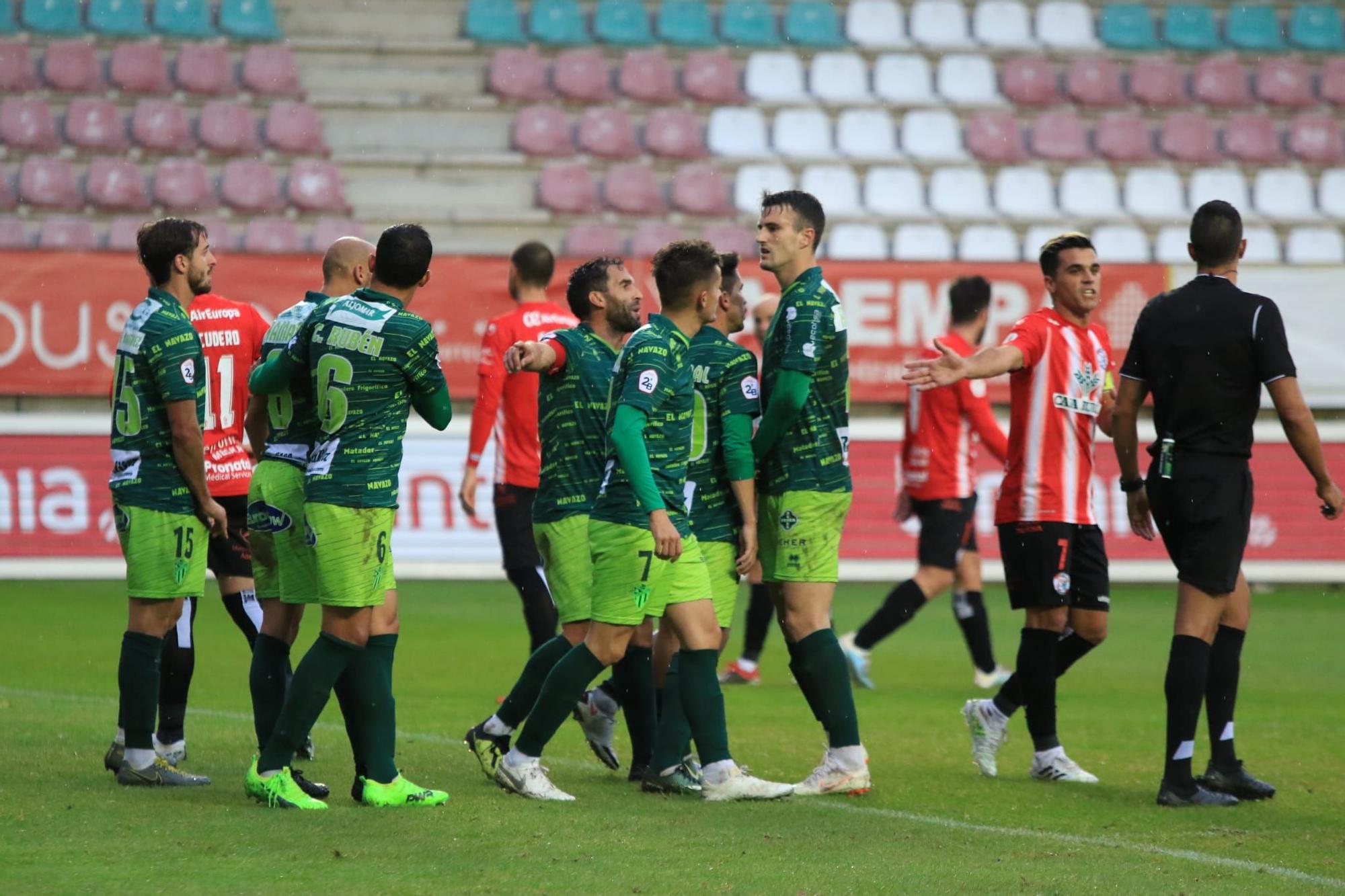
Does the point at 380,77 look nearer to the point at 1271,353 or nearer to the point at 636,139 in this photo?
the point at 636,139

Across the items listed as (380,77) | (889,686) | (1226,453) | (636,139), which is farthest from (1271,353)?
(380,77)

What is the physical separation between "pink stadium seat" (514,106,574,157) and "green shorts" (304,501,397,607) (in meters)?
14.1

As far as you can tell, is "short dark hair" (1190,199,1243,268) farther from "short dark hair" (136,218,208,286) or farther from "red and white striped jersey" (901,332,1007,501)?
"short dark hair" (136,218,208,286)

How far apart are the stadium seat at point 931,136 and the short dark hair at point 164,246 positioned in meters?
14.9

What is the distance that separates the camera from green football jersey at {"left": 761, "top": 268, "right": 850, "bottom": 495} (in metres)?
6.10

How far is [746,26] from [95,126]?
7748mm

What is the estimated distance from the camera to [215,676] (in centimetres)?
938

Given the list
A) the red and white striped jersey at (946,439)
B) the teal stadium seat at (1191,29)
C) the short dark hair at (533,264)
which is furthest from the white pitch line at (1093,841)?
the teal stadium seat at (1191,29)

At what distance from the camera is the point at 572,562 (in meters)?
6.32

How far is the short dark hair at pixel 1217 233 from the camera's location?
618cm

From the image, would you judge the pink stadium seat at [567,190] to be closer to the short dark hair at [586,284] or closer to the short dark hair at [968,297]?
the short dark hair at [968,297]

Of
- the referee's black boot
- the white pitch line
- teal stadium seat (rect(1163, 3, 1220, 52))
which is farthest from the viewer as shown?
teal stadium seat (rect(1163, 3, 1220, 52))

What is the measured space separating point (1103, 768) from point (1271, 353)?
1.91 m

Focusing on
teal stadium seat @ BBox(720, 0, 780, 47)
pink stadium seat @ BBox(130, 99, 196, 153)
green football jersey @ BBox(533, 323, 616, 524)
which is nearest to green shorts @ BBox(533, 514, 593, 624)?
green football jersey @ BBox(533, 323, 616, 524)
